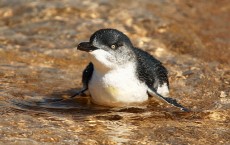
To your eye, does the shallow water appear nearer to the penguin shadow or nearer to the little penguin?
the penguin shadow

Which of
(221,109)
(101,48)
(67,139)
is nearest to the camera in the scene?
(67,139)

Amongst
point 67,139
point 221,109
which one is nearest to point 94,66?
point 67,139

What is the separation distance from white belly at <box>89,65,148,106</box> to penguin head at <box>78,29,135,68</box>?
0.12 m

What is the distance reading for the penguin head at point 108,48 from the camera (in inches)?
275

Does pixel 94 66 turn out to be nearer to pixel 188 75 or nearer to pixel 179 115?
pixel 179 115

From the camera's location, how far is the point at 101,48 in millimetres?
7109

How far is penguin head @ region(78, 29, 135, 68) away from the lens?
698 cm

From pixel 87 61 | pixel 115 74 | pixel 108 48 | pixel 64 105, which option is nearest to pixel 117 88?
pixel 115 74

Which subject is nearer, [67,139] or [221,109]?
[67,139]

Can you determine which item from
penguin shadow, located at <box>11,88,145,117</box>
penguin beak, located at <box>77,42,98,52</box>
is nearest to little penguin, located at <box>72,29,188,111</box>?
penguin beak, located at <box>77,42,98,52</box>

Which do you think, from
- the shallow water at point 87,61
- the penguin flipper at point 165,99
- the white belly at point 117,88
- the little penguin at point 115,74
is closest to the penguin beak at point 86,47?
the little penguin at point 115,74

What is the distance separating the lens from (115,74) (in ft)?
23.8

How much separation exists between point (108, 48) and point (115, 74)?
31 centimetres

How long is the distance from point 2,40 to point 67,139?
14.3ft
